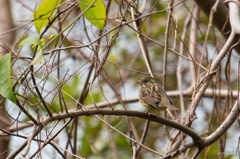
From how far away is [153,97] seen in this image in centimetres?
417

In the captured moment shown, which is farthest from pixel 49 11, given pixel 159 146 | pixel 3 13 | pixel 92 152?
pixel 159 146

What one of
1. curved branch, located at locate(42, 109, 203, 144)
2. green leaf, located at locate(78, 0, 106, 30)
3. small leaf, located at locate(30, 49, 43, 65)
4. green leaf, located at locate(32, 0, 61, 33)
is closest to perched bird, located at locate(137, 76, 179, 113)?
curved branch, located at locate(42, 109, 203, 144)

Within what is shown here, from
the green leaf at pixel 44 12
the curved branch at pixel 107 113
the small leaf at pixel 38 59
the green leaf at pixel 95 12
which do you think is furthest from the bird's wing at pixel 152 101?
the small leaf at pixel 38 59

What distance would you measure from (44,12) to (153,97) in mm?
1973

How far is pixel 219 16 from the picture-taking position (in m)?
4.51

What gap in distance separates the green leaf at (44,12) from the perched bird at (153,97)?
5.82ft

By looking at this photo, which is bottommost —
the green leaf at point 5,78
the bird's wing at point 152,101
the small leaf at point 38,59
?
the bird's wing at point 152,101

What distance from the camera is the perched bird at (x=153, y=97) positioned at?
12.8 feet

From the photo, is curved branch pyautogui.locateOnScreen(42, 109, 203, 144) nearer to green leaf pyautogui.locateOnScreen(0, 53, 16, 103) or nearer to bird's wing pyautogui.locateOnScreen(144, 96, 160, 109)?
green leaf pyautogui.locateOnScreen(0, 53, 16, 103)

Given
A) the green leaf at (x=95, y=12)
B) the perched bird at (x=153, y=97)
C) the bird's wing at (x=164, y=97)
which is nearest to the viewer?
the green leaf at (x=95, y=12)

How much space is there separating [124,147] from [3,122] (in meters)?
2.65

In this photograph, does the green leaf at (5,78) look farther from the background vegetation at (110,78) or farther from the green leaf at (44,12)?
the green leaf at (44,12)

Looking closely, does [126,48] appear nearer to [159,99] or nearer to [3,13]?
[3,13]

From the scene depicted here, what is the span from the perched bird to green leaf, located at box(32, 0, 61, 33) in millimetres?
1773
